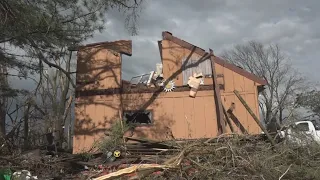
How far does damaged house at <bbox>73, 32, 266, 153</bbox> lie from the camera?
49.0 feet

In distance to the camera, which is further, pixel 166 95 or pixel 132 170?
pixel 166 95

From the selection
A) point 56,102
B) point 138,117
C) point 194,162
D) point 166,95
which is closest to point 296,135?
point 194,162

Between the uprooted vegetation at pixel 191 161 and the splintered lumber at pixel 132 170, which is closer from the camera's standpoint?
the splintered lumber at pixel 132 170

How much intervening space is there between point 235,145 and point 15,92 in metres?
8.71

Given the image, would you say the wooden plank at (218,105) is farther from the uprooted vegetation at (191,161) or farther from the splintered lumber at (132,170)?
the splintered lumber at (132,170)

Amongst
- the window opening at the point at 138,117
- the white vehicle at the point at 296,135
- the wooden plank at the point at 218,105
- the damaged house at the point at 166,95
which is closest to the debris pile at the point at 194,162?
the white vehicle at the point at 296,135

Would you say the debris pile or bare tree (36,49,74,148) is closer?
the debris pile

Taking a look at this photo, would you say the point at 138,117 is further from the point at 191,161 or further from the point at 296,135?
the point at 191,161

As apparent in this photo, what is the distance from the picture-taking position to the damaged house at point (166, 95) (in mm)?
14930

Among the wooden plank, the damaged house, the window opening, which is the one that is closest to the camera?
the wooden plank

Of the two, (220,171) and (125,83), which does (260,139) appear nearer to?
(220,171)

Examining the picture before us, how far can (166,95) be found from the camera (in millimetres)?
15406

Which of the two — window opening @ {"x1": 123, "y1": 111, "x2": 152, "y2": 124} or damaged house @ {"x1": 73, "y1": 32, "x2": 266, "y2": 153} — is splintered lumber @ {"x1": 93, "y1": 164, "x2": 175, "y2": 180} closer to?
damaged house @ {"x1": 73, "y1": 32, "x2": 266, "y2": 153}

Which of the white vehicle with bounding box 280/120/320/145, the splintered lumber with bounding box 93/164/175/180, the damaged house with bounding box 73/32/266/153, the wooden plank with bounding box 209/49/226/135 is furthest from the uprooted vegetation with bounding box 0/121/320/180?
the damaged house with bounding box 73/32/266/153
